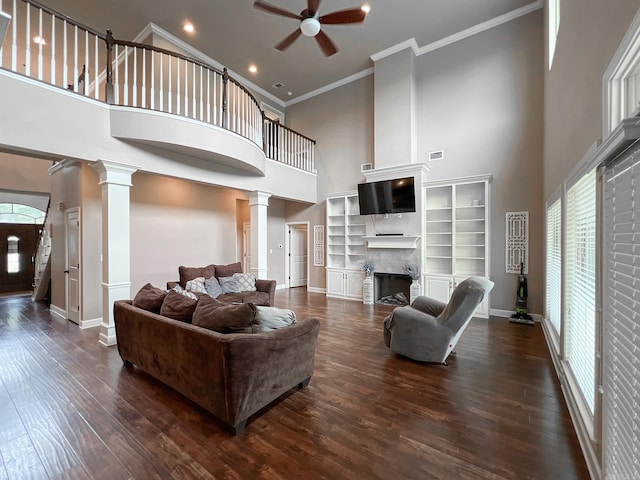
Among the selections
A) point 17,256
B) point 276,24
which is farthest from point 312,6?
point 17,256

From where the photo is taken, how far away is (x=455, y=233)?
573 cm

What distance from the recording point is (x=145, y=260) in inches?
225

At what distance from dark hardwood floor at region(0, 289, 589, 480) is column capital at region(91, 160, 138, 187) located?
235cm

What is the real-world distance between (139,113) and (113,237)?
1804 mm

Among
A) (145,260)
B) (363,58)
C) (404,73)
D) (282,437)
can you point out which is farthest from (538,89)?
(145,260)

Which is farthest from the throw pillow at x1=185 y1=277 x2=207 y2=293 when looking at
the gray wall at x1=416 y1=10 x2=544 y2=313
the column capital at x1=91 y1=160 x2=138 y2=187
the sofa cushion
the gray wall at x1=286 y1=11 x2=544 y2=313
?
the gray wall at x1=416 y1=10 x2=544 y2=313

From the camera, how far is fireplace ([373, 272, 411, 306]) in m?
6.41

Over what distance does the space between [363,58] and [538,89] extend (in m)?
3.68

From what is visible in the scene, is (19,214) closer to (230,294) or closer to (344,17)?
(230,294)

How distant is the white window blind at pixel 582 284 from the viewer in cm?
204

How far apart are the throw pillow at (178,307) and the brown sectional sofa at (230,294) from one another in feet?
6.98

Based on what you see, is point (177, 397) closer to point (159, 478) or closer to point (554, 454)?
point (159, 478)

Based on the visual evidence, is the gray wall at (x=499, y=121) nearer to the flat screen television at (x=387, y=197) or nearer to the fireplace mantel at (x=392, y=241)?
the flat screen television at (x=387, y=197)

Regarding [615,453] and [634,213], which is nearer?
[634,213]
